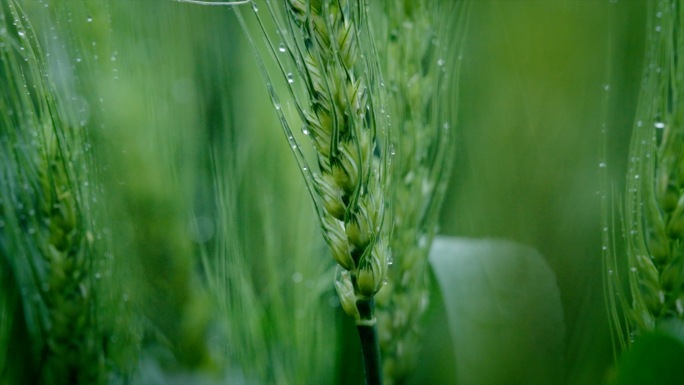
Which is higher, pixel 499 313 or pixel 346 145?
pixel 346 145

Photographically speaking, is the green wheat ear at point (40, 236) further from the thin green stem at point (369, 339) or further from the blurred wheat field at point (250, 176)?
the thin green stem at point (369, 339)

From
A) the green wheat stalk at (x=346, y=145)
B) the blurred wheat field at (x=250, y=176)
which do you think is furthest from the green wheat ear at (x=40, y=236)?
the green wheat stalk at (x=346, y=145)

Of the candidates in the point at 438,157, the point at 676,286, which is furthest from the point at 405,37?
the point at 676,286


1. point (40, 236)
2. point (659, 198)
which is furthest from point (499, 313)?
point (40, 236)

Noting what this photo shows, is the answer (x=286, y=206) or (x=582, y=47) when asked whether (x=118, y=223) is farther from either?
(x=582, y=47)

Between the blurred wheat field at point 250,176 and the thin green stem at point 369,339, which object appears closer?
the thin green stem at point 369,339

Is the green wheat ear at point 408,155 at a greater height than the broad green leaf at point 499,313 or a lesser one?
greater

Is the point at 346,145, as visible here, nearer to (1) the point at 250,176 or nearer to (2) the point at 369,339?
(2) the point at 369,339
